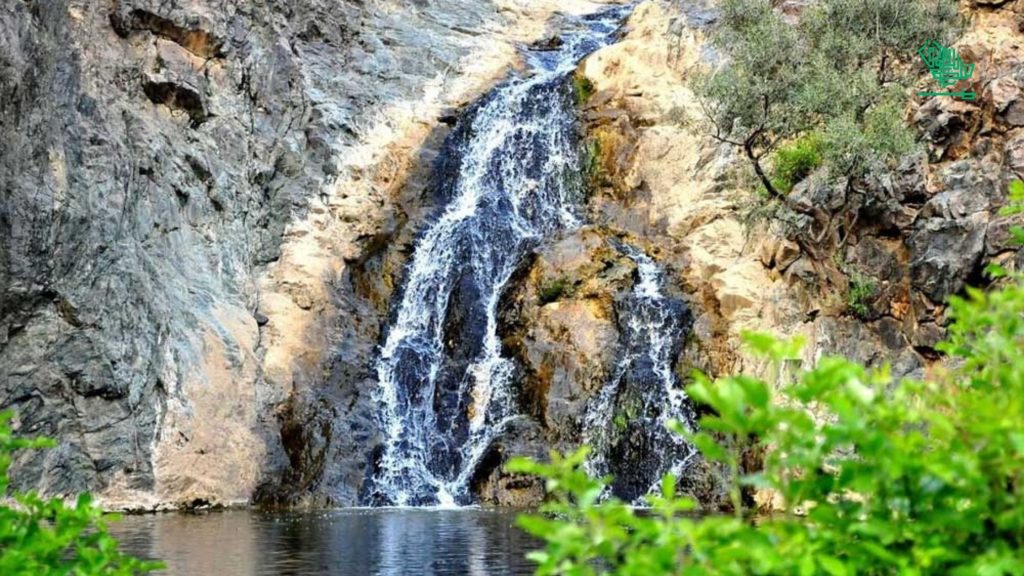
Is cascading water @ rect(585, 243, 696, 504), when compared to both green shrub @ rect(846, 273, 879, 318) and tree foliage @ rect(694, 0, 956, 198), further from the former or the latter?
tree foliage @ rect(694, 0, 956, 198)

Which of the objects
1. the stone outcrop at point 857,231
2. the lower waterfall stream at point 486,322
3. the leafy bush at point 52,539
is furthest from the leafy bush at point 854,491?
the lower waterfall stream at point 486,322

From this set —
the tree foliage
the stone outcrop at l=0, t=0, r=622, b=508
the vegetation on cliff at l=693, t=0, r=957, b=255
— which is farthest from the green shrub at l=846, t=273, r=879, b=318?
the stone outcrop at l=0, t=0, r=622, b=508

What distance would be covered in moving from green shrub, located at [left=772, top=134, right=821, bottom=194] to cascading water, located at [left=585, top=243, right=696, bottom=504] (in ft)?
16.3

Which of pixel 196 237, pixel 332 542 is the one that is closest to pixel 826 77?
pixel 196 237

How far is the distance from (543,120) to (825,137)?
494 inches

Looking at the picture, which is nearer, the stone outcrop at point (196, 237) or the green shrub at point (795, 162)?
the stone outcrop at point (196, 237)

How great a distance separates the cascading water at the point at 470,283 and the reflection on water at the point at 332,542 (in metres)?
3.57

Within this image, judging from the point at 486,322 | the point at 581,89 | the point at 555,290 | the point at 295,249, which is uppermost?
the point at 581,89

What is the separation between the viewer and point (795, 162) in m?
29.0

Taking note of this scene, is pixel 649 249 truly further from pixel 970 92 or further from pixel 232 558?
pixel 232 558

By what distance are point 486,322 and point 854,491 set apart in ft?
86.5

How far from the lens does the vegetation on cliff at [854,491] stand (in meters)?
3.05

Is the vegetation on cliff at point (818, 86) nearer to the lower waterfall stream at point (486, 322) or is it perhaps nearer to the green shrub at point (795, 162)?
the green shrub at point (795, 162)

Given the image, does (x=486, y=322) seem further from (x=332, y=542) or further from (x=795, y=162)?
(x=332, y=542)
